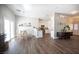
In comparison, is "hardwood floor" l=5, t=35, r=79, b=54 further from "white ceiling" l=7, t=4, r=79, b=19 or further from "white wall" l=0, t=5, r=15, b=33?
"white ceiling" l=7, t=4, r=79, b=19

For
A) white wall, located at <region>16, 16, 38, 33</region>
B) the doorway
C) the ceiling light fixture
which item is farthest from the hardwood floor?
the ceiling light fixture

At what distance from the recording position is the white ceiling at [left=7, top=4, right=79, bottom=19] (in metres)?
2.71

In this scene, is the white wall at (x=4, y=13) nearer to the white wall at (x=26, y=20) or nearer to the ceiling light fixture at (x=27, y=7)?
the white wall at (x=26, y=20)

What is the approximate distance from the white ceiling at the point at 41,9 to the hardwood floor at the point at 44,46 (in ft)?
2.06

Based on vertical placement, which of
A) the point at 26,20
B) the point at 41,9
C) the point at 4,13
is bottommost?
the point at 26,20

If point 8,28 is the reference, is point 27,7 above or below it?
above

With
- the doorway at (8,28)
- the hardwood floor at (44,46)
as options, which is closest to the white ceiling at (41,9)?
the doorway at (8,28)

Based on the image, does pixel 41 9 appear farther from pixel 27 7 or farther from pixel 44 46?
pixel 44 46

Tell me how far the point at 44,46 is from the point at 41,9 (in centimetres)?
96

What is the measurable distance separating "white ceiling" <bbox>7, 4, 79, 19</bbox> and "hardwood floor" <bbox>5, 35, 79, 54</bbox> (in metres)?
0.63

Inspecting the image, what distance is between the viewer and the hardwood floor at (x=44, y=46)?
2.72 metres

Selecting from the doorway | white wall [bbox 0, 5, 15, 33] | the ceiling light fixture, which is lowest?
the doorway

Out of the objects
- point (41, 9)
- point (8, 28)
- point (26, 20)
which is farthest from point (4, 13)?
point (41, 9)

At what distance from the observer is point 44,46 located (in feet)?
9.13
